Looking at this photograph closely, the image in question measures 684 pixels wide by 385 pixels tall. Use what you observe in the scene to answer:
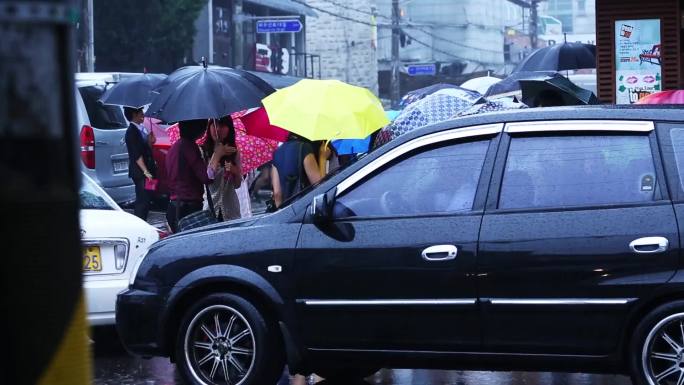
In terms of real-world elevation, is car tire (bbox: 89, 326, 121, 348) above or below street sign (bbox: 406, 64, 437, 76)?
below

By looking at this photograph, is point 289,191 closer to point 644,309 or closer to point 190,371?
point 190,371

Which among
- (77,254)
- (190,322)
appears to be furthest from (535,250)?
(77,254)

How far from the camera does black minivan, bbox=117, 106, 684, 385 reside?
19.6 ft

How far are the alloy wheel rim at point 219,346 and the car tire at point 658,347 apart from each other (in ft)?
6.75

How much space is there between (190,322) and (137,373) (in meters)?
1.37

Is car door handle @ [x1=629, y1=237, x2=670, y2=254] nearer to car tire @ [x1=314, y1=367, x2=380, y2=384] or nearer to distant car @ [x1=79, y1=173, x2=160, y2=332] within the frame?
car tire @ [x1=314, y1=367, x2=380, y2=384]

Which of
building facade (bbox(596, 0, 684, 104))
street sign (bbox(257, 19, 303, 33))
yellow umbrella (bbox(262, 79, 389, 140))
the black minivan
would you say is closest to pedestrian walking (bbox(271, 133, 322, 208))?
yellow umbrella (bbox(262, 79, 389, 140))

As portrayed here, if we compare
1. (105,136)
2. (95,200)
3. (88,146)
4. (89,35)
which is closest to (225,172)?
(95,200)

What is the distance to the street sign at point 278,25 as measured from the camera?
164ft

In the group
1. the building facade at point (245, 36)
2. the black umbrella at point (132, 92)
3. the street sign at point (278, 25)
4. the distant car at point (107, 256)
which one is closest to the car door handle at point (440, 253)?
the distant car at point (107, 256)

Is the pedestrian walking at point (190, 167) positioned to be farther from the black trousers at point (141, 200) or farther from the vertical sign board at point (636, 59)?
the vertical sign board at point (636, 59)

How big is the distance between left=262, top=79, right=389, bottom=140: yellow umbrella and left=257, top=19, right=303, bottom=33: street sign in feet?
132

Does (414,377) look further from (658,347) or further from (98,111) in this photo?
(98,111)

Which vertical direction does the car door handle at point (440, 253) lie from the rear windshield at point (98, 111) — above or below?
below
